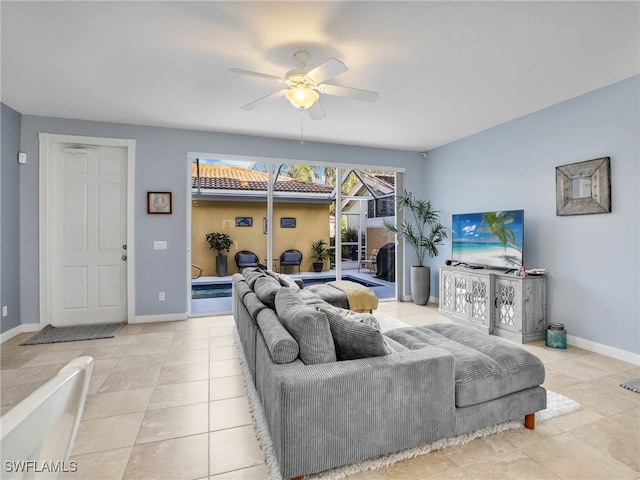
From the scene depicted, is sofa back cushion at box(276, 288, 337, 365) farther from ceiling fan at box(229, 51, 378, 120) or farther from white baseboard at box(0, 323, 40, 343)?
white baseboard at box(0, 323, 40, 343)

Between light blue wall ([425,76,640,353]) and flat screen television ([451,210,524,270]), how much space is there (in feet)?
0.96

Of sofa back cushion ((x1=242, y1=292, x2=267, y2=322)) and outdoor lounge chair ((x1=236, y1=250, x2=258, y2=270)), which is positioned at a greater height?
outdoor lounge chair ((x1=236, y1=250, x2=258, y2=270))

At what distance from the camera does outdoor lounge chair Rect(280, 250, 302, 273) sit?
5.35 m

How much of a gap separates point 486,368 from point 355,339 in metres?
0.84

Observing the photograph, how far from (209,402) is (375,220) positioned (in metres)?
4.41

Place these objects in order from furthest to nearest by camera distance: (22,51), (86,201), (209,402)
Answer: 1. (86,201)
2. (22,51)
3. (209,402)

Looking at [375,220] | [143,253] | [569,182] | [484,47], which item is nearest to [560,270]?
[569,182]

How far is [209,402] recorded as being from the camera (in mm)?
2422

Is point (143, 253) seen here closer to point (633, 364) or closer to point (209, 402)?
point (209, 402)

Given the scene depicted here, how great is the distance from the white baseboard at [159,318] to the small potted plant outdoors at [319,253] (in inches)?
85.6

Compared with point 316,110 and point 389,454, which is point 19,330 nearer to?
point 316,110

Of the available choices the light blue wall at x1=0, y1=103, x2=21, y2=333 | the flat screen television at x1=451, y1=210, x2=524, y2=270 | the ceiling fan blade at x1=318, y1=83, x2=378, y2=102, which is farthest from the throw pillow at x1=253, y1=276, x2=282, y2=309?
the light blue wall at x1=0, y1=103, x2=21, y2=333

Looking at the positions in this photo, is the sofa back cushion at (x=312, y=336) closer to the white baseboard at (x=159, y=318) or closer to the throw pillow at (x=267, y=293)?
the throw pillow at (x=267, y=293)

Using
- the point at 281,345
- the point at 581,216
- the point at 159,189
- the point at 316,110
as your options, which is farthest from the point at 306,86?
the point at 581,216
